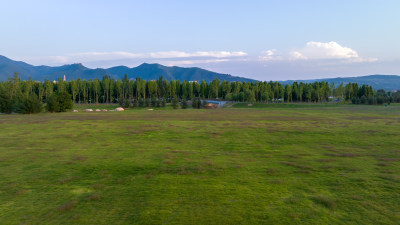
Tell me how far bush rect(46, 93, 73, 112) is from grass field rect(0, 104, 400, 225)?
41157 mm

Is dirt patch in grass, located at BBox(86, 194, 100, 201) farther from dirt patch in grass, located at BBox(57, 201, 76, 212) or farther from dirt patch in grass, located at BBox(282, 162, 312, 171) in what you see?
dirt patch in grass, located at BBox(282, 162, 312, 171)

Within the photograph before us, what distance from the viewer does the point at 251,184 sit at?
10555mm

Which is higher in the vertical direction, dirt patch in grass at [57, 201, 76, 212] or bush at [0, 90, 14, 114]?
bush at [0, 90, 14, 114]

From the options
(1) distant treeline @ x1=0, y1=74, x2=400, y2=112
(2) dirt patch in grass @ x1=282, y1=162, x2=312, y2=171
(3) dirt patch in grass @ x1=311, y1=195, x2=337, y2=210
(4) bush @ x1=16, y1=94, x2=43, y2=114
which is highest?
(1) distant treeline @ x1=0, y1=74, x2=400, y2=112

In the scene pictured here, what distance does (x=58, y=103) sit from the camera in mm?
58531

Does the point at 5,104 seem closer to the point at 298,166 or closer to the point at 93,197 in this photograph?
the point at 93,197

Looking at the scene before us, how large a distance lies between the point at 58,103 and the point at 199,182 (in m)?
59.5

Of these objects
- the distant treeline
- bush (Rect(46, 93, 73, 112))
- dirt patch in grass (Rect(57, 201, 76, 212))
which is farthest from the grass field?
the distant treeline

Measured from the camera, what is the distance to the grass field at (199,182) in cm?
791

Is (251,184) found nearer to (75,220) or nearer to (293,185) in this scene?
(293,185)

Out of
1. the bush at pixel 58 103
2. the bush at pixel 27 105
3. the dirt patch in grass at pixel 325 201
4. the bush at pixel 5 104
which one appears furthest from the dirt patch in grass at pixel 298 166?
the bush at pixel 5 104

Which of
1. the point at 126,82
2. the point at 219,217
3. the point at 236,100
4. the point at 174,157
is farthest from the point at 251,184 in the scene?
the point at 126,82

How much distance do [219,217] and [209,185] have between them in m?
2.73

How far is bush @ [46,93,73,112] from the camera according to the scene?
56.8 meters
